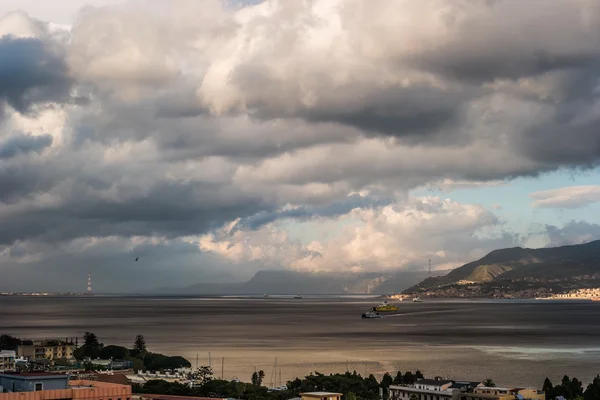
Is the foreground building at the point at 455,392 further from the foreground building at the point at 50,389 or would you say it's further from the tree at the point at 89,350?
the tree at the point at 89,350

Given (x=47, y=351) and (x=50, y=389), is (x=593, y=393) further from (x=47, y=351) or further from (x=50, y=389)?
(x=47, y=351)

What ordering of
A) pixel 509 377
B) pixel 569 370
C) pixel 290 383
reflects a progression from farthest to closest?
pixel 569 370, pixel 509 377, pixel 290 383

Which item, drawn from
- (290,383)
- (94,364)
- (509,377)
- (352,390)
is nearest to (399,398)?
(352,390)

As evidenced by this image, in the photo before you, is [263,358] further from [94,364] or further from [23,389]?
[23,389]

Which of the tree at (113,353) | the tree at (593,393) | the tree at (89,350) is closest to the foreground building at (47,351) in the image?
the tree at (89,350)

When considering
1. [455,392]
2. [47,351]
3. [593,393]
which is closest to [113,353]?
[47,351]
